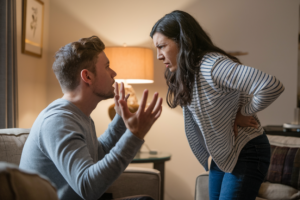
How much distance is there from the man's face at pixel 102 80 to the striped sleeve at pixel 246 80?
1.54ft

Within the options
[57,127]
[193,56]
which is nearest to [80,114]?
[57,127]

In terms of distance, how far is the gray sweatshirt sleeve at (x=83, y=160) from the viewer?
82 cm

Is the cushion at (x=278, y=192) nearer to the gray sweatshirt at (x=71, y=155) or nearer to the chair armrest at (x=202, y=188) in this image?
the chair armrest at (x=202, y=188)

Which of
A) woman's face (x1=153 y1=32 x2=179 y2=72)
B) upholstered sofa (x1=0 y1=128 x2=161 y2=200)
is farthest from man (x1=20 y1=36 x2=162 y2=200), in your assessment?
woman's face (x1=153 y1=32 x2=179 y2=72)

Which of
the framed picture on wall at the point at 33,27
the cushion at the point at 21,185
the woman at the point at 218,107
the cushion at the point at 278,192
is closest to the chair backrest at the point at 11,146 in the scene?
the woman at the point at 218,107

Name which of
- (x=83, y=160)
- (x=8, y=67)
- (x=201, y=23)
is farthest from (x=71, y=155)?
(x=201, y=23)

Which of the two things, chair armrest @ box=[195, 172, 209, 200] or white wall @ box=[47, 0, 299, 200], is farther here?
white wall @ box=[47, 0, 299, 200]

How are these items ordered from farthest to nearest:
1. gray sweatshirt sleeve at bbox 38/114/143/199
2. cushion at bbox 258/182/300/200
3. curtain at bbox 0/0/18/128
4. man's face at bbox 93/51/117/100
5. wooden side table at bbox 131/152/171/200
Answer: wooden side table at bbox 131/152/171/200 < curtain at bbox 0/0/18/128 < cushion at bbox 258/182/300/200 < man's face at bbox 93/51/117/100 < gray sweatshirt sleeve at bbox 38/114/143/199

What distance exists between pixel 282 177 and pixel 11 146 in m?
1.63

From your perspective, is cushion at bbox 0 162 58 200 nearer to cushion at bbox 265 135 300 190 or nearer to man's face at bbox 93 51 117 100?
man's face at bbox 93 51 117 100

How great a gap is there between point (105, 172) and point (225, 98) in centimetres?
57

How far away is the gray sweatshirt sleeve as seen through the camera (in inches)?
32.3

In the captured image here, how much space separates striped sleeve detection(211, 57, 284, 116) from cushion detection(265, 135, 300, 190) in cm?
96

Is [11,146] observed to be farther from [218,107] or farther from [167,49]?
[218,107]
